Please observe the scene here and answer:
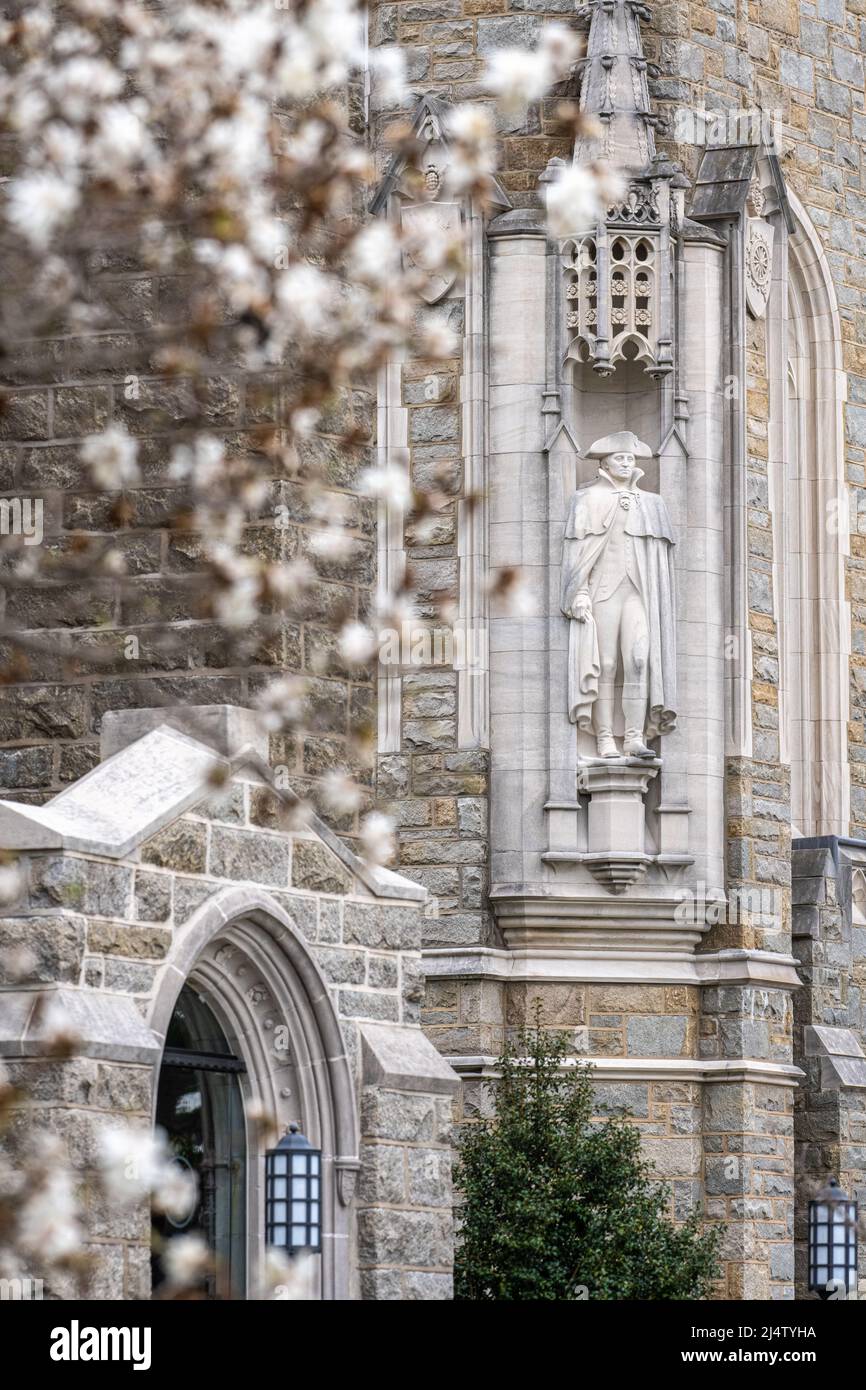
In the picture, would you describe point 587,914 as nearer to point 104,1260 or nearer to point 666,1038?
point 666,1038

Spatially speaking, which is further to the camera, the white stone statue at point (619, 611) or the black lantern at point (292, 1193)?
the white stone statue at point (619, 611)

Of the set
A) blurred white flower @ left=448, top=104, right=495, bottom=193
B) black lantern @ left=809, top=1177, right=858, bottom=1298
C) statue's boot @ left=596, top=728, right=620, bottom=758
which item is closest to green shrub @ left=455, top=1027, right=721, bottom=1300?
black lantern @ left=809, top=1177, right=858, bottom=1298

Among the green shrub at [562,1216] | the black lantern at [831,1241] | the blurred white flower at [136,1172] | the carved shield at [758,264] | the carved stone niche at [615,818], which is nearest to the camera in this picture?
the blurred white flower at [136,1172]

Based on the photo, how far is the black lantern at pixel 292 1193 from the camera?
10.3 m

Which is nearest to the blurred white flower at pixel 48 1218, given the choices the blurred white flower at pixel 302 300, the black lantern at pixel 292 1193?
the blurred white flower at pixel 302 300

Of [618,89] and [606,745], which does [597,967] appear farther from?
[618,89]

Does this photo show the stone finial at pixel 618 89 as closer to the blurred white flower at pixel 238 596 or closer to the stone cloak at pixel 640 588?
the stone cloak at pixel 640 588

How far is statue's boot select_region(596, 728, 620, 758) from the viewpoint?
53.8 ft

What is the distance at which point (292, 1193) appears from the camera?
10281mm

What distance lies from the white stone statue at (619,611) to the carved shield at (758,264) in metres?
1.49

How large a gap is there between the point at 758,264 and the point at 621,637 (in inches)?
103

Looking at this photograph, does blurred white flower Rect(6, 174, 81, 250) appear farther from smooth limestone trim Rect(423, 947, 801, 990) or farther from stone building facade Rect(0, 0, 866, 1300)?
smooth limestone trim Rect(423, 947, 801, 990)

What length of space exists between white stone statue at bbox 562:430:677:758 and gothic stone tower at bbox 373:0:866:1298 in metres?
0.02
